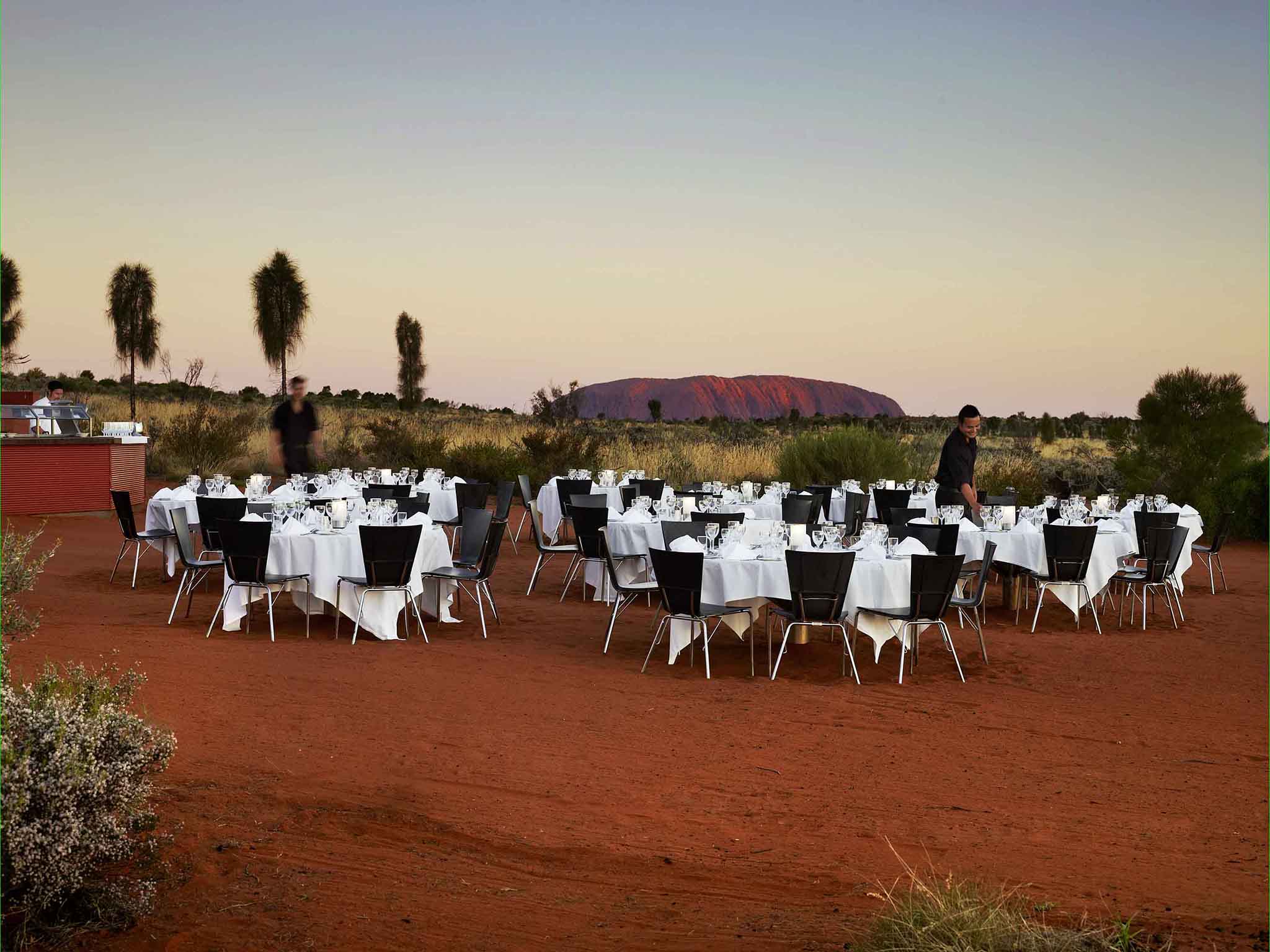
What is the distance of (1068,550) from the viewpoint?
9453mm

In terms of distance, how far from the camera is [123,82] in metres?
15.5

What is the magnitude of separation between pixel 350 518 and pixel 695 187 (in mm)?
13498

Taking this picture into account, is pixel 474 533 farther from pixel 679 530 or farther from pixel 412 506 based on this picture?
pixel 679 530

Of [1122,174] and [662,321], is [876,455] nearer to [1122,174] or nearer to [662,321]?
[1122,174]

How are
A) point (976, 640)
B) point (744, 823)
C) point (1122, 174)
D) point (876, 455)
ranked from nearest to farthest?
point (744, 823), point (976, 640), point (1122, 174), point (876, 455)

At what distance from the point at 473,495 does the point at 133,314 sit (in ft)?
56.8

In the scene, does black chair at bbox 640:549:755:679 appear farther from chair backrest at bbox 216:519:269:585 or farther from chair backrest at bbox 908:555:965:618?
chair backrest at bbox 216:519:269:585

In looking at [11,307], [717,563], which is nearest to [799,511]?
[717,563]

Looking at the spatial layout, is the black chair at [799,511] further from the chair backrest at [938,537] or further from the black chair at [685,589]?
the black chair at [685,589]

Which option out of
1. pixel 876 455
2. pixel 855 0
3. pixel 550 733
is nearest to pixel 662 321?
pixel 876 455

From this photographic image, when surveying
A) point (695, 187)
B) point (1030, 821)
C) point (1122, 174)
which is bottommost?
point (1030, 821)

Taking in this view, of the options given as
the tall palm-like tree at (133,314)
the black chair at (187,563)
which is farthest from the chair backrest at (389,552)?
the tall palm-like tree at (133,314)

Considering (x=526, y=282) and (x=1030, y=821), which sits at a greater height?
(x=526, y=282)

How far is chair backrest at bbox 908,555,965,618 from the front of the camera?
23.8 ft
